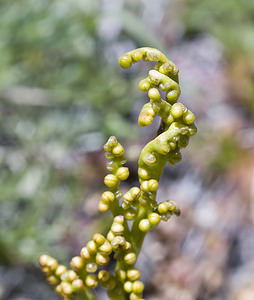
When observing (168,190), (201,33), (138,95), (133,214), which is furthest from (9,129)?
(201,33)

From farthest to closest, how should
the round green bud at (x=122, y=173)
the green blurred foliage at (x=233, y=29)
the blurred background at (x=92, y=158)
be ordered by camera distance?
the green blurred foliage at (x=233, y=29) < the blurred background at (x=92, y=158) < the round green bud at (x=122, y=173)

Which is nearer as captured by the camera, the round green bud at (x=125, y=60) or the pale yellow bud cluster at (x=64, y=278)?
the round green bud at (x=125, y=60)

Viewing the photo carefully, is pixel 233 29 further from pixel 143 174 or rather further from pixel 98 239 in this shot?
pixel 98 239

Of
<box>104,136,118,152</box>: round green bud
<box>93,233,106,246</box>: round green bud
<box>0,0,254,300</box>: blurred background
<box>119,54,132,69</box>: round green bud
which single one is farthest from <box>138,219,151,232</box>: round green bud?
<box>0,0,254,300</box>: blurred background

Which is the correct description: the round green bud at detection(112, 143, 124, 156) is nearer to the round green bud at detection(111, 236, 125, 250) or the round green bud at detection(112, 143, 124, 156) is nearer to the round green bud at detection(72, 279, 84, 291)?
the round green bud at detection(111, 236, 125, 250)

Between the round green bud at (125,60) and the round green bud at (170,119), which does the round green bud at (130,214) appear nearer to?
the round green bud at (170,119)

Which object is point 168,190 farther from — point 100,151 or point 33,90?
point 33,90

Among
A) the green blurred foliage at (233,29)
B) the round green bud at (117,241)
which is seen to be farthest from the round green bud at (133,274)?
the green blurred foliage at (233,29)
